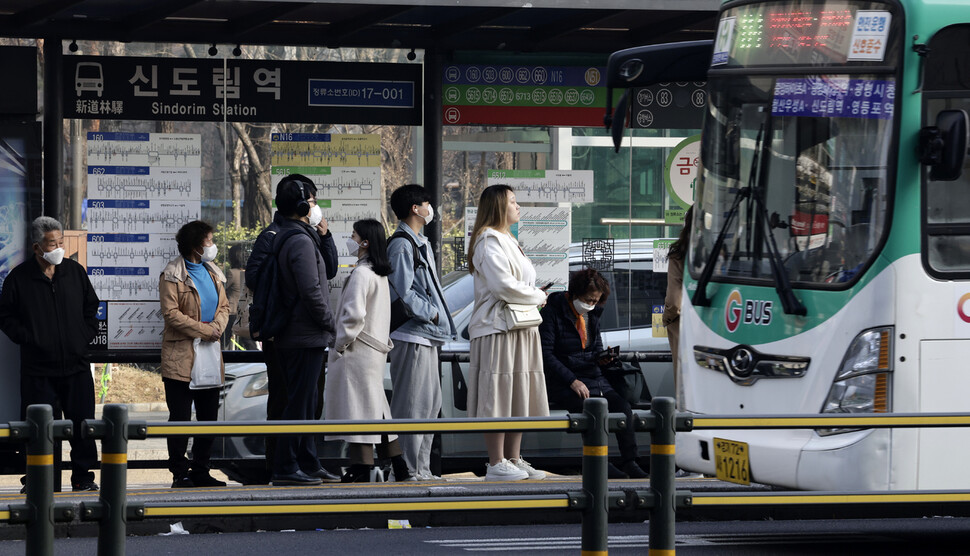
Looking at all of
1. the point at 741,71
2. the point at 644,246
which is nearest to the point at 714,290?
the point at 741,71

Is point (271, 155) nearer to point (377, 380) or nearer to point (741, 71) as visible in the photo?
point (377, 380)

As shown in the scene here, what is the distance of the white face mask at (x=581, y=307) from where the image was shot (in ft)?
31.3

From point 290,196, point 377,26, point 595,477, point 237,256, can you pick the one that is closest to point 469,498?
point 595,477

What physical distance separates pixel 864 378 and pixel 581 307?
10.1ft

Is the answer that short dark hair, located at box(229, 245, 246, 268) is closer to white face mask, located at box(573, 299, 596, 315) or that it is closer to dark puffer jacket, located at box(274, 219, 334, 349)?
dark puffer jacket, located at box(274, 219, 334, 349)

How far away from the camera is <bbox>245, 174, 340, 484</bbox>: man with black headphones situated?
8.97 meters

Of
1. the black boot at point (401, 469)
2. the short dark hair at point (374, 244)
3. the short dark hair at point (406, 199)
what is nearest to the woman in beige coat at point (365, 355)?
the short dark hair at point (374, 244)

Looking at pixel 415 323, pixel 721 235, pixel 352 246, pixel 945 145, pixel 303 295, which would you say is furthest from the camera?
pixel 352 246

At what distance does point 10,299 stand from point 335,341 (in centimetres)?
208

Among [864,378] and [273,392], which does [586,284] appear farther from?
[864,378]

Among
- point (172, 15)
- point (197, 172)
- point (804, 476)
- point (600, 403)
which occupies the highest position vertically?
point (172, 15)

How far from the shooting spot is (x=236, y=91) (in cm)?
1042

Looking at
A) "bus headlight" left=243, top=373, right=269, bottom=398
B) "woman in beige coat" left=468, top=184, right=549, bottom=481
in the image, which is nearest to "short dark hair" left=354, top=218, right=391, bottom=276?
"woman in beige coat" left=468, top=184, right=549, bottom=481

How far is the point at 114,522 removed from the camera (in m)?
4.86
